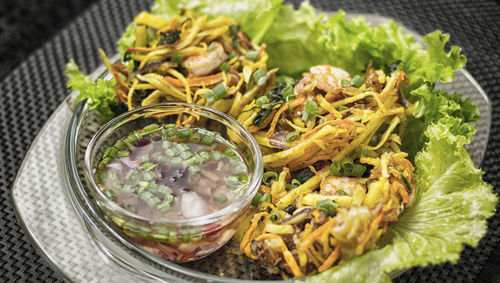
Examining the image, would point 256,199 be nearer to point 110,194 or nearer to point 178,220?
point 178,220

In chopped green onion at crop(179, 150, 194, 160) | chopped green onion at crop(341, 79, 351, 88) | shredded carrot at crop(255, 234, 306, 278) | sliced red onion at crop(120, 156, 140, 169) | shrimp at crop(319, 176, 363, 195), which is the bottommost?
shredded carrot at crop(255, 234, 306, 278)

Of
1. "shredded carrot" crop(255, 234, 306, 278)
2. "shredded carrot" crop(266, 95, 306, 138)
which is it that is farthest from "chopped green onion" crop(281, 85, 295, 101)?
"shredded carrot" crop(255, 234, 306, 278)

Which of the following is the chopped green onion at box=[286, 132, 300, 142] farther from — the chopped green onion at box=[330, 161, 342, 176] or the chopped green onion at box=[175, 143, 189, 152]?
the chopped green onion at box=[175, 143, 189, 152]

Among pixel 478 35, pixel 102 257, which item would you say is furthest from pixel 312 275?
pixel 478 35

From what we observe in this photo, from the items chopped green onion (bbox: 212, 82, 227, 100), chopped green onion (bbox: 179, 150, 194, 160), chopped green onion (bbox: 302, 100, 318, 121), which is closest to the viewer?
chopped green onion (bbox: 179, 150, 194, 160)

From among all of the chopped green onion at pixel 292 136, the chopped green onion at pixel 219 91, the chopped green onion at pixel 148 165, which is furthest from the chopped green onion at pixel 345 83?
the chopped green onion at pixel 148 165

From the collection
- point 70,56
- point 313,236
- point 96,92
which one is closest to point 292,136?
point 313,236
